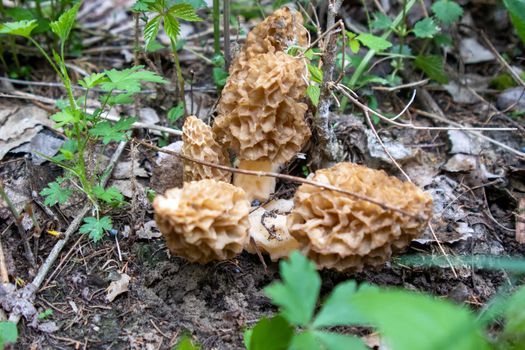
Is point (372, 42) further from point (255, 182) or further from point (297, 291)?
point (297, 291)

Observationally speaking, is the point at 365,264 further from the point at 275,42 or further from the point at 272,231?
the point at 275,42

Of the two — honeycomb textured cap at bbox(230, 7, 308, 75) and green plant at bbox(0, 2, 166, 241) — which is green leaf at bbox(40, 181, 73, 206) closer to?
green plant at bbox(0, 2, 166, 241)

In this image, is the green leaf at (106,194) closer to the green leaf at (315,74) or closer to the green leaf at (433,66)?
the green leaf at (315,74)

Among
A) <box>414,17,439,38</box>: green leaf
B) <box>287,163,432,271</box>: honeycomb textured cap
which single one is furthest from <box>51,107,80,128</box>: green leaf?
<box>414,17,439,38</box>: green leaf

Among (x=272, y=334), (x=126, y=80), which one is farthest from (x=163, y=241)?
(x=272, y=334)

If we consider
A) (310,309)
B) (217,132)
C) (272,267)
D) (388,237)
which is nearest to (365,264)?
(388,237)

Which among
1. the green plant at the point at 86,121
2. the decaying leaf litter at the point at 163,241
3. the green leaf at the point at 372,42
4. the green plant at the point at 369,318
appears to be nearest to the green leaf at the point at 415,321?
the green plant at the point at 369,318
